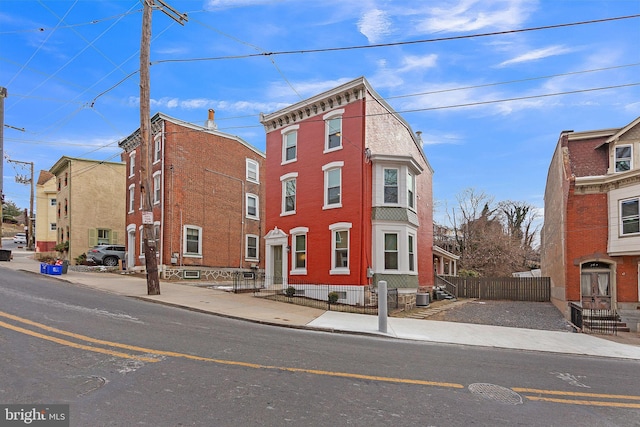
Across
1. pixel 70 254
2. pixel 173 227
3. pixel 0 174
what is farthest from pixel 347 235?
pixel 70 254

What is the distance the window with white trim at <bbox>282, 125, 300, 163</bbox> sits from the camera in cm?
2028

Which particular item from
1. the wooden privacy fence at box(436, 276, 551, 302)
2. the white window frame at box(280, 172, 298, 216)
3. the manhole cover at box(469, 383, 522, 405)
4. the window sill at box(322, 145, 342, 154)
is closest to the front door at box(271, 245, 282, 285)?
the white window frame at box(280, 172, 298, 216)

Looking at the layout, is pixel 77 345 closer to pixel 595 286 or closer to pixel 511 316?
pixel 511 316

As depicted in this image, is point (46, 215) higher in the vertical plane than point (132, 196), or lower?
lower

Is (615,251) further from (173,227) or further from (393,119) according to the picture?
(173,227)

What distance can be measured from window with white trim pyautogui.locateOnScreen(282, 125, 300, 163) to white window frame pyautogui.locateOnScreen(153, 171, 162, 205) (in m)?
9.44

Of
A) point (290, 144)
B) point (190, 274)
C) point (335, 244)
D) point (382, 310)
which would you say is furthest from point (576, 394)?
point (190, 274)

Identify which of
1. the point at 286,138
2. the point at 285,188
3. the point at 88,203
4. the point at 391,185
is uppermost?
the point at 286,138

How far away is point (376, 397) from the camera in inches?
200

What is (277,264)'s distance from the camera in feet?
68.4

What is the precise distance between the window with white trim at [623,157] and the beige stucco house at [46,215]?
52.8 metres

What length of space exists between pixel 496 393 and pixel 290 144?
16833 mm

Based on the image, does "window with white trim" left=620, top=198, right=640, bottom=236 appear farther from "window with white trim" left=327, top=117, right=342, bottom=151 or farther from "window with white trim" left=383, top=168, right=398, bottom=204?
"window with white trim" left=327, top=117, right=342, bottom=151

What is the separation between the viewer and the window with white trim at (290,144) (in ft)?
66.5
